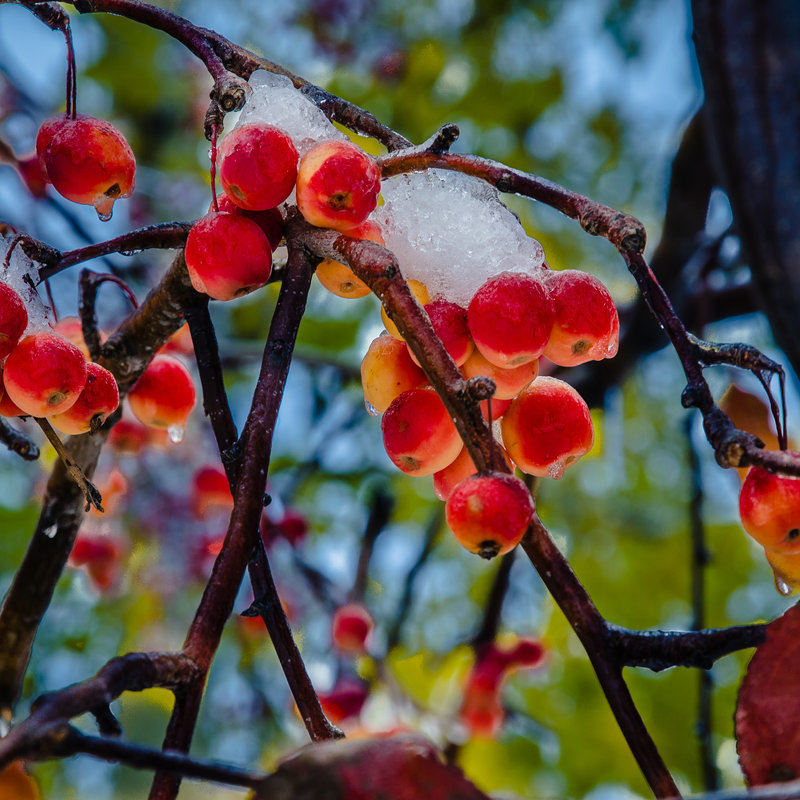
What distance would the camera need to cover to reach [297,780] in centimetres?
41

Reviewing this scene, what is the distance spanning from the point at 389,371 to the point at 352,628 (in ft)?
4.25

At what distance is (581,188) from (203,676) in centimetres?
280

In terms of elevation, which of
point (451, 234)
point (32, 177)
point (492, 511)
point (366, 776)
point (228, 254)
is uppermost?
point (32, 177)

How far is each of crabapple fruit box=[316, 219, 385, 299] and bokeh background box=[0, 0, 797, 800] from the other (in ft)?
4.28

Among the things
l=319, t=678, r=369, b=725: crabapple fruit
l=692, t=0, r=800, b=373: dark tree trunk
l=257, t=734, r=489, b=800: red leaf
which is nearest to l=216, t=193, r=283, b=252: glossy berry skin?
l=257, t=734, r=489, b=800: red leaf

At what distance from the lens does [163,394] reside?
990 mm

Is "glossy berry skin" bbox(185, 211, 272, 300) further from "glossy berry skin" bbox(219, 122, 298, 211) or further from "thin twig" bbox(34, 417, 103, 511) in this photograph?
"thin twig" bbox(34, 417, 103, 511)

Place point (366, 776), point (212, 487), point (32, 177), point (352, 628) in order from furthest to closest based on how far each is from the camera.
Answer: point (212, 487), point (352, 628), point (32, 177), point (366, 776)

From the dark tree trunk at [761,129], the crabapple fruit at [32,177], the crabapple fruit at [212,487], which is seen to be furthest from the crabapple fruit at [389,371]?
the crabapple fruit at [212,487]

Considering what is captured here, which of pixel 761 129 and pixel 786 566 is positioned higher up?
pixel 761 129

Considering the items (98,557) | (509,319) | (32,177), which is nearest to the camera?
(509,319)

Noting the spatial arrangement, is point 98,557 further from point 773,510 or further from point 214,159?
point 773,510

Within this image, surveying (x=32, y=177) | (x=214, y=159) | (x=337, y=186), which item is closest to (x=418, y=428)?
(x=337, y=186)

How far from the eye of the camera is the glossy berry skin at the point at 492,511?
1.59ft
